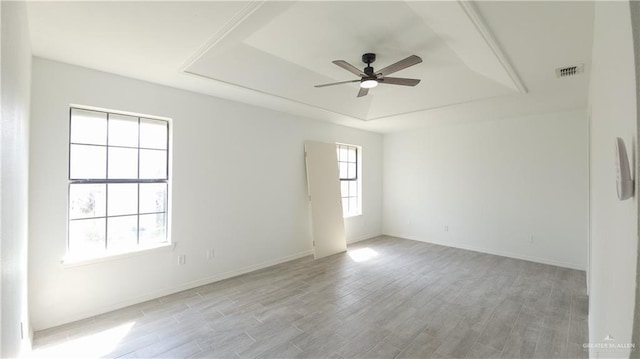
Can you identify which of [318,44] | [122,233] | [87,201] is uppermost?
[318,44]

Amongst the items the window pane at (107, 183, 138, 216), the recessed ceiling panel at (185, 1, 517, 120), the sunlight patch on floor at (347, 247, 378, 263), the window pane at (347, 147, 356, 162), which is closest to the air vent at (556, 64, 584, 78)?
the recessed ceiling panel at (185, 1, 517, 120)

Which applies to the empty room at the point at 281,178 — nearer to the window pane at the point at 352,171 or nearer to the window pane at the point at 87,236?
the window pane at the point at 87,236

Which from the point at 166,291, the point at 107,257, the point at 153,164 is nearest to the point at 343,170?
the point at 153,164

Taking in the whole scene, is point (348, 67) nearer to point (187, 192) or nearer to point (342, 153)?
point (187, 192)

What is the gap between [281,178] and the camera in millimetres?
4531

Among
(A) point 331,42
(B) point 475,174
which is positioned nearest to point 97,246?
(A) point 331,42

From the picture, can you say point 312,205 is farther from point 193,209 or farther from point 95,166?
point 95,166

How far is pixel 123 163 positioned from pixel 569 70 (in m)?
5.12

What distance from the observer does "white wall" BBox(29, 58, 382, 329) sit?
8.40 ft

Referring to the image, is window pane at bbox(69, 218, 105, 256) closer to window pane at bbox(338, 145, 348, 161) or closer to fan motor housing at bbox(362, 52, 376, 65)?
fan motor housing at bbox(362, 52, 376, 65)

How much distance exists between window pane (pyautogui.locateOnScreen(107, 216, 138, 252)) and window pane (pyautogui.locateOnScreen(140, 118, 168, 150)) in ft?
3.06

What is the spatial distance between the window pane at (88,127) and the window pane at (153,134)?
37 centimetres

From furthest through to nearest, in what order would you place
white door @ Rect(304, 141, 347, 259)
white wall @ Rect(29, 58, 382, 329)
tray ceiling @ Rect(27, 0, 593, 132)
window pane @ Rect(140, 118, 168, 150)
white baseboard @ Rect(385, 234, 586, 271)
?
white door @ Rect(304, 141, 347, 259)
white baseboard @ Rect(385, 234, 586, 271)
window pane @ Rect(140, 118, 168, 150)
white wall @ Rect(29, 58, 382, 329)
tray ceiling @ Rect(27, 0, 593, 132)

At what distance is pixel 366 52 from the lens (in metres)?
2.83
